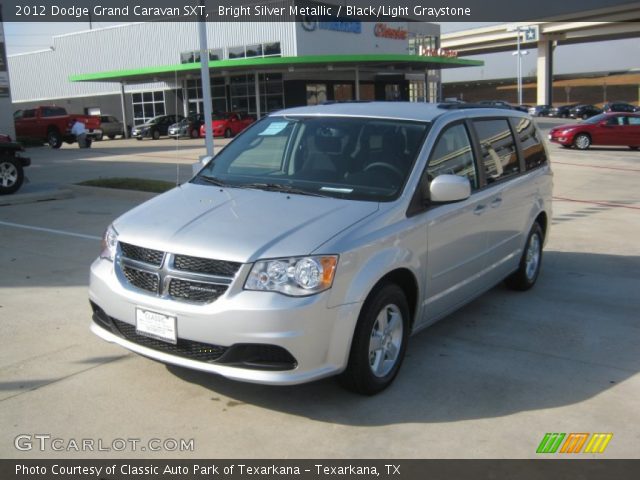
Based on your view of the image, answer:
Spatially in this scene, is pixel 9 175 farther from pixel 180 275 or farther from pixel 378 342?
pixel 378 342

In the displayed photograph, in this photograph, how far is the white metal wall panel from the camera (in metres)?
46.2

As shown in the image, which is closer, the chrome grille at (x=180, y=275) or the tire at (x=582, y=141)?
the chrome grille at (x=180, y=275)

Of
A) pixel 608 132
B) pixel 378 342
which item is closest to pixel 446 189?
pixel 378 342

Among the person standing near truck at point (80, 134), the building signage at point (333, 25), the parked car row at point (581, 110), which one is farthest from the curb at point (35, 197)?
the parked car row at point (581, 110)

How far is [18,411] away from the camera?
13.5 feet

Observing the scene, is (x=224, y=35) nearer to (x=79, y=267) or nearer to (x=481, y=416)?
(x=79, y=267)

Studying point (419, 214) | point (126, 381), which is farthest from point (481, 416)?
point (126, 381)

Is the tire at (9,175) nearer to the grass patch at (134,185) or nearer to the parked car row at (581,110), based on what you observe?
the grass patch at (134,185)

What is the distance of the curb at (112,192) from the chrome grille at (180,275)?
845cm

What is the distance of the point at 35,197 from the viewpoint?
42.4ft

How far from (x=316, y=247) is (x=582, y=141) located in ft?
84.4

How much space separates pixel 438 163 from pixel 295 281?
179cm

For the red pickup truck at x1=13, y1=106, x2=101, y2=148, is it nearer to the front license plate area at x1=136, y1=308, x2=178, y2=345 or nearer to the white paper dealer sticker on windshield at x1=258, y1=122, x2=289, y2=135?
the white paper dealer sticker on windshield at x1=258, y1=122, x2=289, y2=135

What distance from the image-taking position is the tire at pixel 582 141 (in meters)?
27.0
